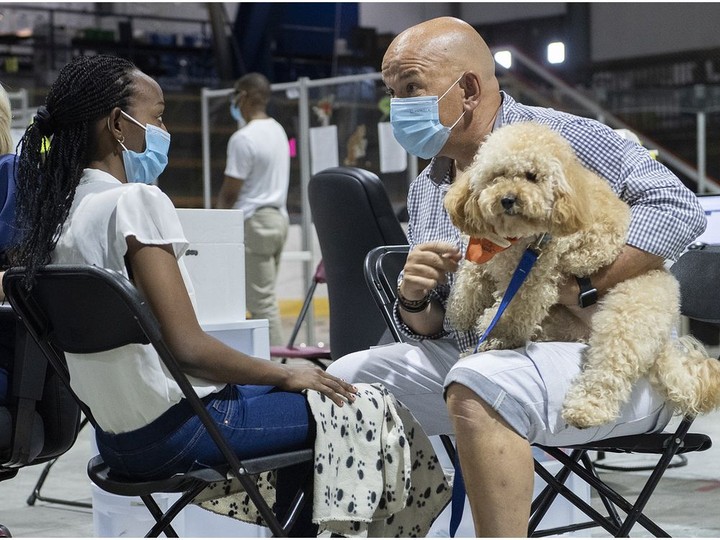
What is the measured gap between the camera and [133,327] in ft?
5.63

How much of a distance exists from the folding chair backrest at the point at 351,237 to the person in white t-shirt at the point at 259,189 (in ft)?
6.49

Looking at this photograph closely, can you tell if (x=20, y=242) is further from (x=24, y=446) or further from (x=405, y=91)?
(x=405, y=91)

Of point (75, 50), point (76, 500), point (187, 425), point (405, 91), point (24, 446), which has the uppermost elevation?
point (75, 50)

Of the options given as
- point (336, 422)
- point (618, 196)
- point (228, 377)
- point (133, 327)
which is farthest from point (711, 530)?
point (133, 327)

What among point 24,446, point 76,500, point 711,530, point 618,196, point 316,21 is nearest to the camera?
point 618,196

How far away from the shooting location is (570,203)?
1762 mm

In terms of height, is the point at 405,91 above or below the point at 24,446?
above

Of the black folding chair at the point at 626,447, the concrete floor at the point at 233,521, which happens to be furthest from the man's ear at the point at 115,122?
the concrete floor at the point at 233,521

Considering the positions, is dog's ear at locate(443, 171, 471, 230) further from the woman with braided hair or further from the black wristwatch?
the woman with braided hair

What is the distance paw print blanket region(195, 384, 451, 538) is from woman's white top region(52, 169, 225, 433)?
26 cm

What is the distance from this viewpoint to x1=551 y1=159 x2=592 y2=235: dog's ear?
1761mm

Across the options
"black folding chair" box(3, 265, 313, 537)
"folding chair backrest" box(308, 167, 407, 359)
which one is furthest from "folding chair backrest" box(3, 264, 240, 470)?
"folding chair backrest" box(308, 167, 407, 359)

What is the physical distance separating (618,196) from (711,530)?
1.44 m

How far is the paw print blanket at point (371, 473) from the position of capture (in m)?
1.86
